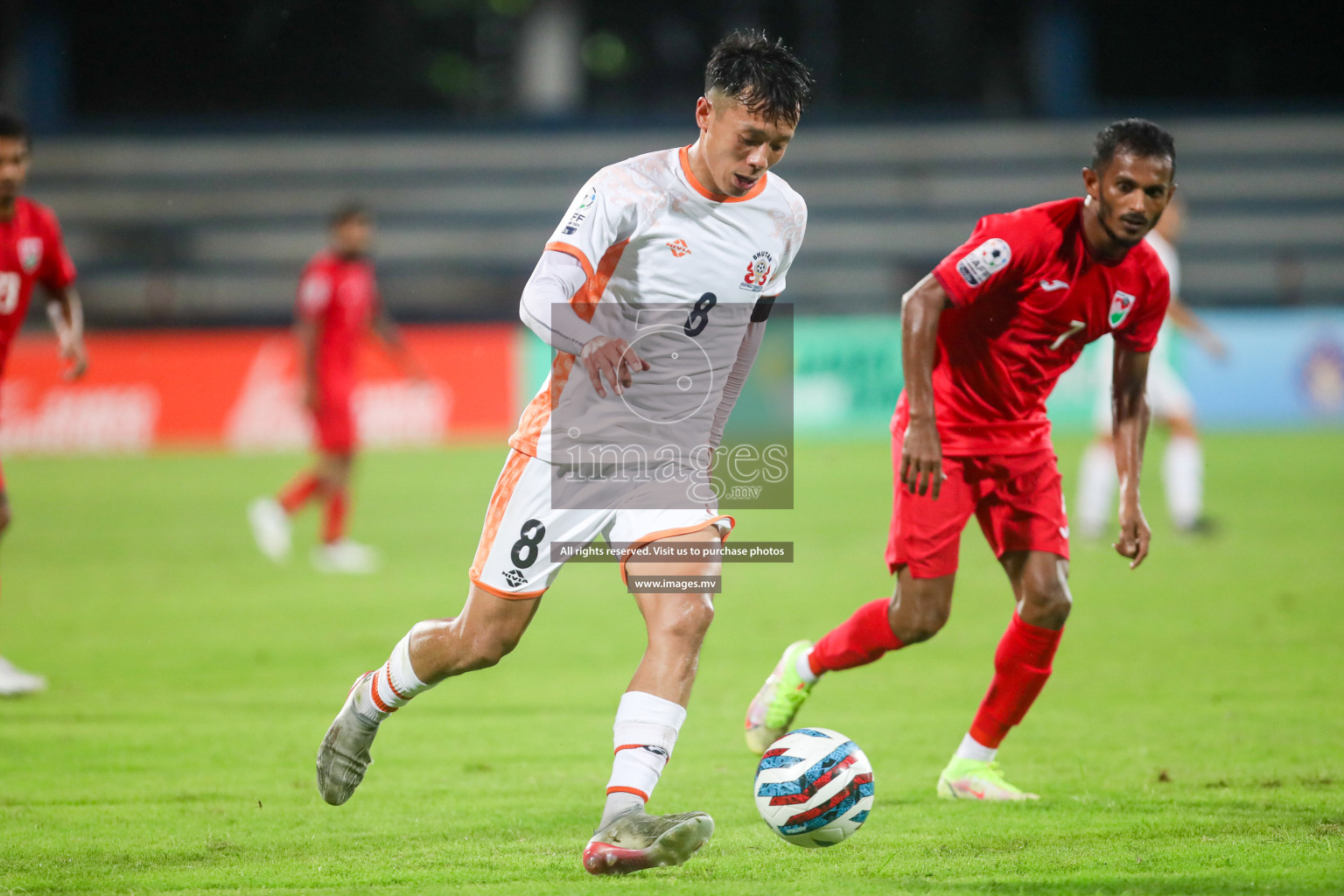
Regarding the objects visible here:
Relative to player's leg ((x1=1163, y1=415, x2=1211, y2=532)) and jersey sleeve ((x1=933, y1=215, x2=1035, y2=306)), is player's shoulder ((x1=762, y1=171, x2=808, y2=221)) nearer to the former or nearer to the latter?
jersey sleeve ((x1=933, y1=215, x2=1035, y2=306))

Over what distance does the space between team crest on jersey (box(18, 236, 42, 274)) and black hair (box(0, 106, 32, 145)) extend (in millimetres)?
532

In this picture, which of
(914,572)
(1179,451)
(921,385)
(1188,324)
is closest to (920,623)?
(914,572)

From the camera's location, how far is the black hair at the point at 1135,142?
4.52 m

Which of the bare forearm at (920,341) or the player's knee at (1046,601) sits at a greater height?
the bare forearm at (920,341)

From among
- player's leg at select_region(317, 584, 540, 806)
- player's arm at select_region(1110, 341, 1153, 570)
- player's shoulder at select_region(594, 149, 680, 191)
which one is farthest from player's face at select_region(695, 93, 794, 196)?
player's arm at select_region(1110, 341, 1153, 570)

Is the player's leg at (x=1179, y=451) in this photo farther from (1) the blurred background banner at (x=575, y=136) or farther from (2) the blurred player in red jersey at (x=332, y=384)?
(1) the blurred background banner at (x=575, y=136)

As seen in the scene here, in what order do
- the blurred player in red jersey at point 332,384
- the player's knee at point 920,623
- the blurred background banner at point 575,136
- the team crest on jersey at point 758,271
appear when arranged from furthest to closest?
the blurred background banner at point 575,136
the blurred player in red jersey at point 332,384
the player's knee at point 920,623
the team crest on jersey at point 758,271

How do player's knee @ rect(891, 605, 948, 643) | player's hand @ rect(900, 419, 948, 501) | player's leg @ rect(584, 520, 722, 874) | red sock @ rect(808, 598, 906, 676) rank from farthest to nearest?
1. red sock @ rect(808, 598, 906, 676)
2. player's knee @ rect(891, 605, 948, 643)
3. player's hand @ rect(900, 419, 948, 501)
4. player's leg @ rect(584, 520, 722, 874)

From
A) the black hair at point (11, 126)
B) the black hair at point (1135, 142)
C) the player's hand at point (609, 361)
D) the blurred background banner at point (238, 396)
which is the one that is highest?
the black hair at point (11, 126)

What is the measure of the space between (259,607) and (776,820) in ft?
18.2

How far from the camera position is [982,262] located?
4570mm

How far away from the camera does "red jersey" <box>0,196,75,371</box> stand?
22.0 ft

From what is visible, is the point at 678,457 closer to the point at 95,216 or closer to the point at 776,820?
the point at 776,820

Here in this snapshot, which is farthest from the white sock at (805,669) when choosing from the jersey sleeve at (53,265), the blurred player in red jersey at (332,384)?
the blurred player in red jersey at (332,384)
